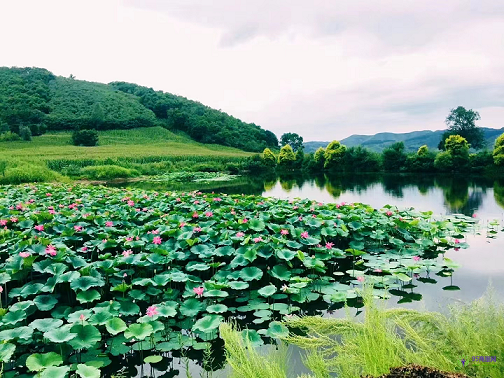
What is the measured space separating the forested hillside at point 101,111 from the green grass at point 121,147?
2923mm

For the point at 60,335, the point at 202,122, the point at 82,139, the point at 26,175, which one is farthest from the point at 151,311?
the point at 202,122

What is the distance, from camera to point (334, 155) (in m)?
33.0

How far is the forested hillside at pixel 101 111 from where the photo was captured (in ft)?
167

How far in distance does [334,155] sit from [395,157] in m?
5.36

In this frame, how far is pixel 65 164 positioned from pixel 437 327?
31.4 metres

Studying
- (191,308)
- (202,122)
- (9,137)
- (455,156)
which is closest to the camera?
(191,308)

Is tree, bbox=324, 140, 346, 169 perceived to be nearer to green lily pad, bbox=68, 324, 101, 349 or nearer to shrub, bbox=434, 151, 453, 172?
shrub, bbox=434, 151, 453, 172

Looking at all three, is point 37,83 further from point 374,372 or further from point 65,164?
point 374,372

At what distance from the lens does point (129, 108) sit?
63062mm

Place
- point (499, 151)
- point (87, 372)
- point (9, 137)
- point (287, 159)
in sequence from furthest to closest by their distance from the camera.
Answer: point (9, 137) → point (287, 159) → point (499, 151) → point (87, 372)

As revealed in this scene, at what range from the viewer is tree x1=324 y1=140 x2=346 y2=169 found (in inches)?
1296

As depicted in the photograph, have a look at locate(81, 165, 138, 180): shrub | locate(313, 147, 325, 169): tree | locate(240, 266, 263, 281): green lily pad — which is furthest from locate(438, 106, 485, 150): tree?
locate(240, 266, 263, 281): green lily pad

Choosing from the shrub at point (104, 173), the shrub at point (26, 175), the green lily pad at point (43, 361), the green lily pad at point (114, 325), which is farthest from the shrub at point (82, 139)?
the green lily pad at point (43, 361)

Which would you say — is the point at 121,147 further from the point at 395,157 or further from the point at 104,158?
the point at 395,157
